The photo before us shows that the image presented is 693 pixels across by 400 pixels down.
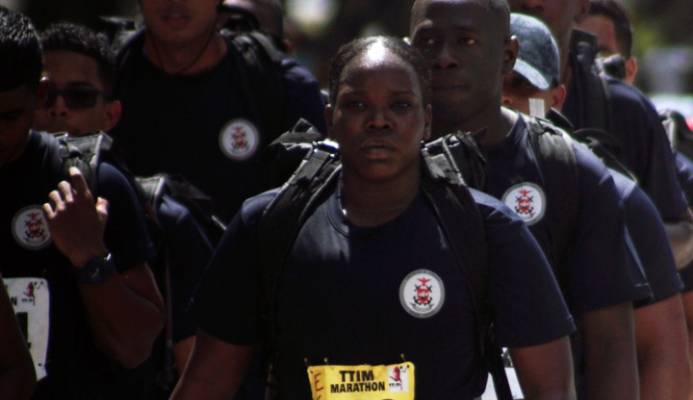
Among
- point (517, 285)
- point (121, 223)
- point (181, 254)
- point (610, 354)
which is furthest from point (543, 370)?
point (181, 254)

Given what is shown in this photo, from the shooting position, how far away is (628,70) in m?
10.0

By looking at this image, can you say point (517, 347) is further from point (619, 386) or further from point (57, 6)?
point (57, 6)

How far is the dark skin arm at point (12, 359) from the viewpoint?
19.5ft

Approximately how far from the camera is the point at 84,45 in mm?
8102

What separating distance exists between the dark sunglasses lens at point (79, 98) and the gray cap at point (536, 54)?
1630mm

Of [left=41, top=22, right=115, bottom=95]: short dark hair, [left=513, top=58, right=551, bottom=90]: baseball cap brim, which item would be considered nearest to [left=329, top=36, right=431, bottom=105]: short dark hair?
[left=513, top=58, right=551, bottom=90]: baseball cap brim

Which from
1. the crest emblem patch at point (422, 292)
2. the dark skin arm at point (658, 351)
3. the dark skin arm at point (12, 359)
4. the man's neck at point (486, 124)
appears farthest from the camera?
the dark skin arm at point (658, 351)

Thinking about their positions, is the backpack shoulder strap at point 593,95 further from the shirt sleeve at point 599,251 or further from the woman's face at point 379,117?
the woman's face at point 379,117

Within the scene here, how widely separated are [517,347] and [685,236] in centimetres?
256

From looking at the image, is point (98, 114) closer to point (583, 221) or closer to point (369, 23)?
point (583, 221)

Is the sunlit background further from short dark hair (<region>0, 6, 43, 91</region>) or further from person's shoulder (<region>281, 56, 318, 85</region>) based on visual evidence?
short dark hair (<region>0, 6, 43, 91</region>)

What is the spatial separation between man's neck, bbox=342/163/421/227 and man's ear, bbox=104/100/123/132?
2416 millimetres

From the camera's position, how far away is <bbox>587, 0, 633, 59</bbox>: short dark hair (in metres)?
10.5

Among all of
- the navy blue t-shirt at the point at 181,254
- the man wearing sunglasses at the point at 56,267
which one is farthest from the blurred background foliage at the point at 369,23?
the man wearing sunglasses at the point at 56,267
